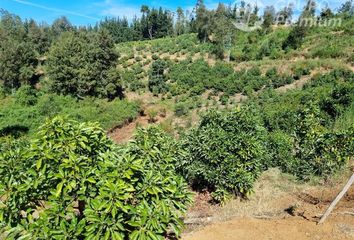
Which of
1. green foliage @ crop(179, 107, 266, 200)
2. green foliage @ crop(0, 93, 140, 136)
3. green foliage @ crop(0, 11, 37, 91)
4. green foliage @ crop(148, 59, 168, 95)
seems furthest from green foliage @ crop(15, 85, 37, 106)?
green foliage @ crop(179, 107, 266, 200)

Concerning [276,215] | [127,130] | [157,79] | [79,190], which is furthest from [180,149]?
[157,79]

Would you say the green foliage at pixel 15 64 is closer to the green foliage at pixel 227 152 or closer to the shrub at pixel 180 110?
the shrub at pixel 180 110

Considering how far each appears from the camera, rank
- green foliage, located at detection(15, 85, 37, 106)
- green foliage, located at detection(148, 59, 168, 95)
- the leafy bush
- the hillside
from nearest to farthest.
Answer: the leafy bush
the hillside
green foliage, located at detection(15, 85, 37, 106)
green foliage, located at detection(148, 59, 168, 95)

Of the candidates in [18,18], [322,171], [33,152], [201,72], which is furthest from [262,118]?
[18,18]

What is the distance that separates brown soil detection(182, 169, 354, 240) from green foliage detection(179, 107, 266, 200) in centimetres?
67

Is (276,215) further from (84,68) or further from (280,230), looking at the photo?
(84,68)

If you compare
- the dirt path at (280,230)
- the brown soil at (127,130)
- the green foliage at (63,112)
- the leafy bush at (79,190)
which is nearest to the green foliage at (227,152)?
the dirt path at (280,230)

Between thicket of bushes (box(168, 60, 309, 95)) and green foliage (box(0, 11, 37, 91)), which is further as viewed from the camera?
green foliage (box(0, 11, 37, 91))

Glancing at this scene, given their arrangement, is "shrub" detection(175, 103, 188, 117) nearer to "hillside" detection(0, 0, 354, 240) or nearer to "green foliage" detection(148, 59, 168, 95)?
"hillside" detection(0, 0, 354, 240)

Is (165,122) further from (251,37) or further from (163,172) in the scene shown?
(251,37)

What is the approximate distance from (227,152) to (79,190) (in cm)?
623

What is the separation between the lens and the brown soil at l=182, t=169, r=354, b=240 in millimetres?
8492

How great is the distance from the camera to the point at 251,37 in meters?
49.9

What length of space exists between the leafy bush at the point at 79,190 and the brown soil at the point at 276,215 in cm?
414
